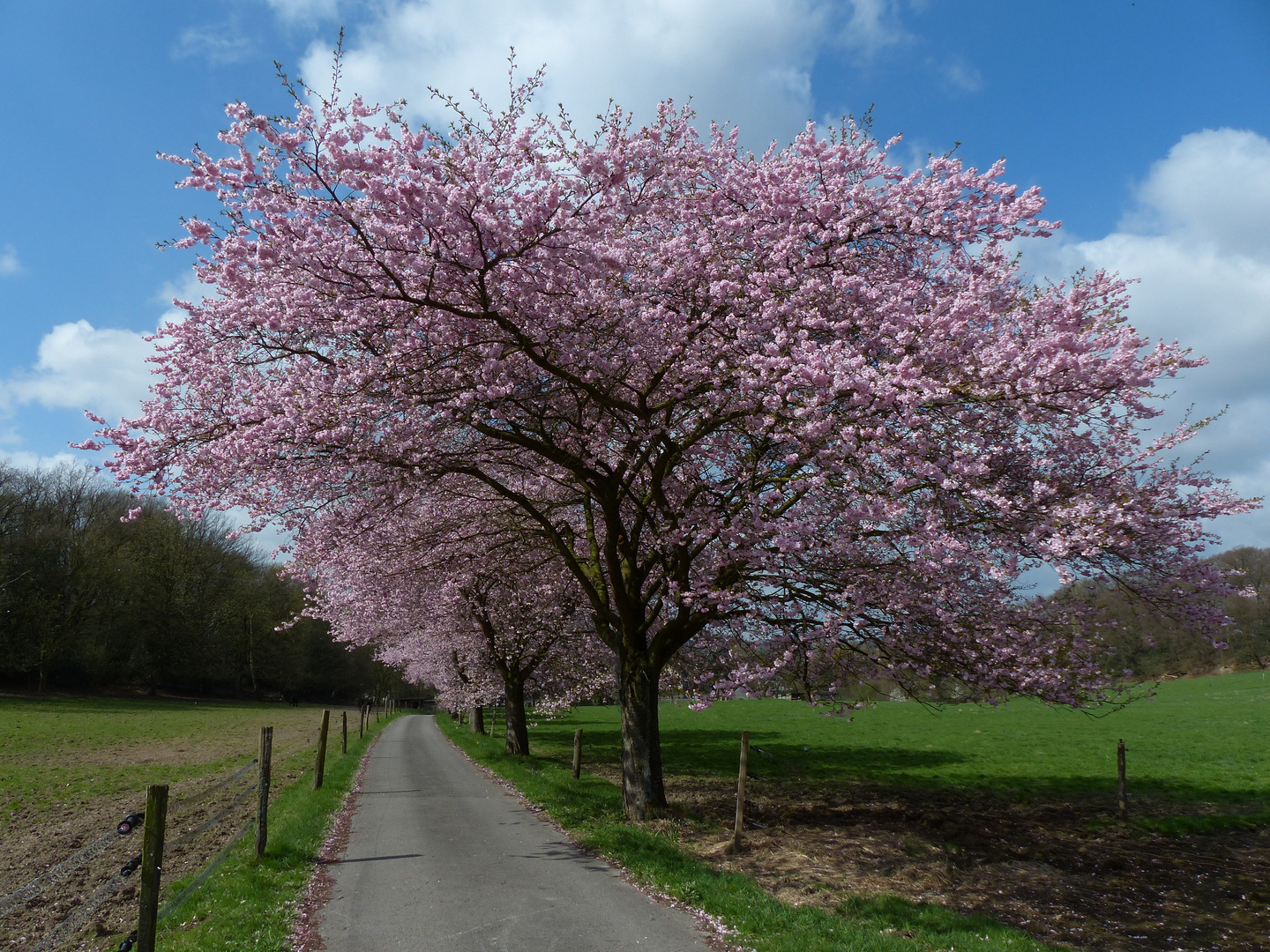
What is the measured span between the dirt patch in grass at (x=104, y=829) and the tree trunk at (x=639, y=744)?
5927mm

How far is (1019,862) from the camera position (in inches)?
438

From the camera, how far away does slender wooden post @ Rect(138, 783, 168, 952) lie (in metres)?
6.03

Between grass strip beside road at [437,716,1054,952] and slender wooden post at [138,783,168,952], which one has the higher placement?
slender wooden post at [138,783,168,952]

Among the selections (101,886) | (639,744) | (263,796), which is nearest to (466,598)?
(639,744)

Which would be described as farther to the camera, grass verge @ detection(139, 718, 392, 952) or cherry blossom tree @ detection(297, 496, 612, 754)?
cherry blossom tree @ detection(297, 496, 612, 754)

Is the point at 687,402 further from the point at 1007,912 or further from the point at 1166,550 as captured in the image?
the point at 1007,912

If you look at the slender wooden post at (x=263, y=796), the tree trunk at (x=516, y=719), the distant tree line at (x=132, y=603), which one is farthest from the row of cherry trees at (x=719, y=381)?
the distant tree line at (x=132, y=603)

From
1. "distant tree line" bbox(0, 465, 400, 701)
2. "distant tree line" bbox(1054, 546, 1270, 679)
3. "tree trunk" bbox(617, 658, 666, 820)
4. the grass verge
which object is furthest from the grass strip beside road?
"distant tree line" bbox(0, 465, 400, 701)

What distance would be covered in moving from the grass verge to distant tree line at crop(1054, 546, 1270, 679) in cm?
1056

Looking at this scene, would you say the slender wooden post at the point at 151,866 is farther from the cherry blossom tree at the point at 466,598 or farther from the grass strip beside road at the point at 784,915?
the cherry blossom tree at the point at 466,598

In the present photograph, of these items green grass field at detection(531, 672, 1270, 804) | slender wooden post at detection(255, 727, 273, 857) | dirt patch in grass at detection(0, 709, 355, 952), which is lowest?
green grass field at detection(531, 672, 1270, 804)

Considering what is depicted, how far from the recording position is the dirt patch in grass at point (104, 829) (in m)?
8.65

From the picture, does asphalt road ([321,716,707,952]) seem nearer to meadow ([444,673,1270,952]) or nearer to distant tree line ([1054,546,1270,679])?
meadow ([444,673,1270,952])

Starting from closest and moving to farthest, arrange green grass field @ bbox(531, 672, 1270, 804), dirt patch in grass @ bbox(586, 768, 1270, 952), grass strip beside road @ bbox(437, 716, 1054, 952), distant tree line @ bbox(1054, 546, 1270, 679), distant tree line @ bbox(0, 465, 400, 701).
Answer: grass strip beside road @ bbox(437, 716, 1054, 952) → dirt patch in grass @ bbox(586, 768, 1270, 952) → distant tree line @ bbox(1054, 546, 1270, 679) → green grass field @ bbox(531, 672, 1270, 804) → distant tree line @ bbox(0, 465, 400, 701)
